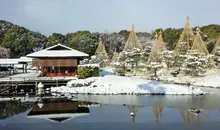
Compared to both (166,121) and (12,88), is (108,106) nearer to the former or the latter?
(166,121)

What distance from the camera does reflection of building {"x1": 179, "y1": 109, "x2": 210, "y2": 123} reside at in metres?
17.8

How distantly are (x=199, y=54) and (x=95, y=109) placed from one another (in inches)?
931

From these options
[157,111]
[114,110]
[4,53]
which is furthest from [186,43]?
[4,53]

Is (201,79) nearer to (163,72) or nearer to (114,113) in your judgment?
(163,72)

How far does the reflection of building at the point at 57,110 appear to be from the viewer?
1941cm

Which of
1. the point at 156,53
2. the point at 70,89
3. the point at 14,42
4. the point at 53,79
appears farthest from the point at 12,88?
the point at 14,42

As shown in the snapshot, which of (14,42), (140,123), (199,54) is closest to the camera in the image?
(140,123)

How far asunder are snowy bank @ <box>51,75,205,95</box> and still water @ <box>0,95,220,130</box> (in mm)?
1920

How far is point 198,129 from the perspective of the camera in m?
15.3

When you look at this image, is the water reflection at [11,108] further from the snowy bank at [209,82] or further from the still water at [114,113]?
the snowy bank at [209,82]

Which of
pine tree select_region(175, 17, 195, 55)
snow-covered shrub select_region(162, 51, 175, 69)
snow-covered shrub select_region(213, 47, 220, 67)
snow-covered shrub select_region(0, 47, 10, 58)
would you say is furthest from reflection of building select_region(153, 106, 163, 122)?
snow-covered shrub select_region(0, 47, 10, 58)

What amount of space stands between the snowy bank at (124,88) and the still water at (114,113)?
1920 mm

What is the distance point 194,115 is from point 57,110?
976 centimetres

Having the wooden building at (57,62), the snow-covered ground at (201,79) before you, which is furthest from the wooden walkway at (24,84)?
the snow-covered ground at (201,79)
